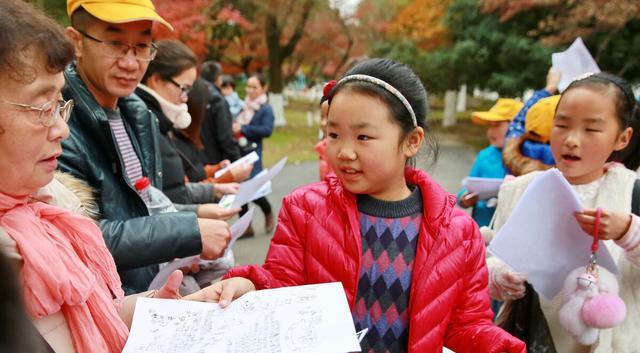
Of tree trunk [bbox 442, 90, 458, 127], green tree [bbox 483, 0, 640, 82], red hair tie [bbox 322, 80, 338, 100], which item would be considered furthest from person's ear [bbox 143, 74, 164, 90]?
tree trunk [bbox 442, 90, 458, 127]

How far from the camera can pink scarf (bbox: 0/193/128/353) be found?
1084 mm

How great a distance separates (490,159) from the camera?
3596 millimetres

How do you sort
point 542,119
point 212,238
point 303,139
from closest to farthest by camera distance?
point 212,238 < point 542,119 < point 303,139

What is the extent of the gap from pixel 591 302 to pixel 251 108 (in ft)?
19.8

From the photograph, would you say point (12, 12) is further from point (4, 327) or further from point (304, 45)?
point (304, 45)

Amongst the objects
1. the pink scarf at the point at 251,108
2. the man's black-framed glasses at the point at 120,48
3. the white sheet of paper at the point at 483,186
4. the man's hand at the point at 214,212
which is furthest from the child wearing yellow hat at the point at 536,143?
the pink scarf at the point at 251,108

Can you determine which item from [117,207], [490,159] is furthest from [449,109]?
[117,207]

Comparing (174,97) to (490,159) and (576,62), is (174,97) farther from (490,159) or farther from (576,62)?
(576,62)

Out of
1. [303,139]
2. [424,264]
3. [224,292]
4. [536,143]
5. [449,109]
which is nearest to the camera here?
[224,292]

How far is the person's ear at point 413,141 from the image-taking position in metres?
1.61

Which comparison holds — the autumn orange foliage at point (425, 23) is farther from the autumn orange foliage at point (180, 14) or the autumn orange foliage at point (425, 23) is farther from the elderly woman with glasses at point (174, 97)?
the elderly woman with glasses at point (174, 97)

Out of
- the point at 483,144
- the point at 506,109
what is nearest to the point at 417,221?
the point at 506,109

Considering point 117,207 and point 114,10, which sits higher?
point 114,10

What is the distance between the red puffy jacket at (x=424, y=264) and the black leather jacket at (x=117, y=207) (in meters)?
0.42
